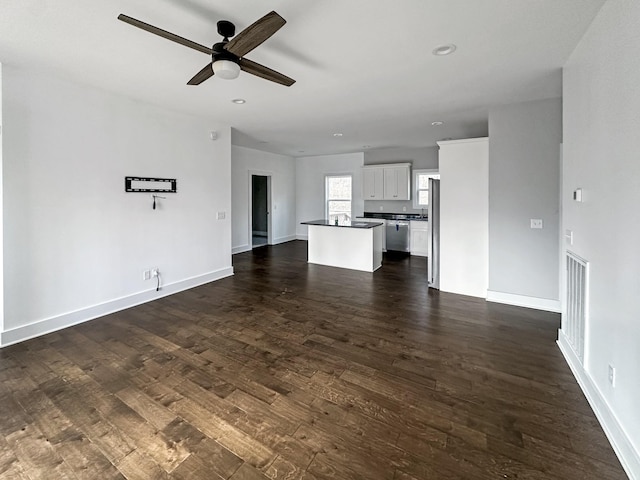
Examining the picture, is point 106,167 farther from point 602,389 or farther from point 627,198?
point 602,389

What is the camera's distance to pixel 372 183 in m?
8.16

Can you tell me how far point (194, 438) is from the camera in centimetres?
179

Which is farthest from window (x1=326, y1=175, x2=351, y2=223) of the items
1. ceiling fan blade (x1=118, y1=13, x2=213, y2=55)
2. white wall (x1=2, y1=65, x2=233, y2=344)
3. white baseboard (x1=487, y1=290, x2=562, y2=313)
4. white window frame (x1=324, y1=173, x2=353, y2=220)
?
ceiling fan blade (x1=118, y1=13, x2=213, y2=55)

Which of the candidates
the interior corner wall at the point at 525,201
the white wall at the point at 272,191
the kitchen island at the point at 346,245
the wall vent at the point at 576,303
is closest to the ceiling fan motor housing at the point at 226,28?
the wall vent at the point at 576,303

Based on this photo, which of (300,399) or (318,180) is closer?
(300,399)

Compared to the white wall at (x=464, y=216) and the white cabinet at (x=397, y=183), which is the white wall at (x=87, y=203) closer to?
the white wall at (x=464, y=216)

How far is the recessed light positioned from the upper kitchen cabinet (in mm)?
5105

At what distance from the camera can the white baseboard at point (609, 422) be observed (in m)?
1.53

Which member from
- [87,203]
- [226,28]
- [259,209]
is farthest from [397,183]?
[87,203]

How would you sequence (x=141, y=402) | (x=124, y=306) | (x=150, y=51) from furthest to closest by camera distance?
(x=124, y=306)
(x=150, y=51)
(x=141, y=402)

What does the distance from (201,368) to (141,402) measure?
50 centimetres

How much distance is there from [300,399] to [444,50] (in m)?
3.06

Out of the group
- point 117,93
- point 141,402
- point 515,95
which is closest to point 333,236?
point 515,95

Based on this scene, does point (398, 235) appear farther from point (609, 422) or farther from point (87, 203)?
point (87, 203)
